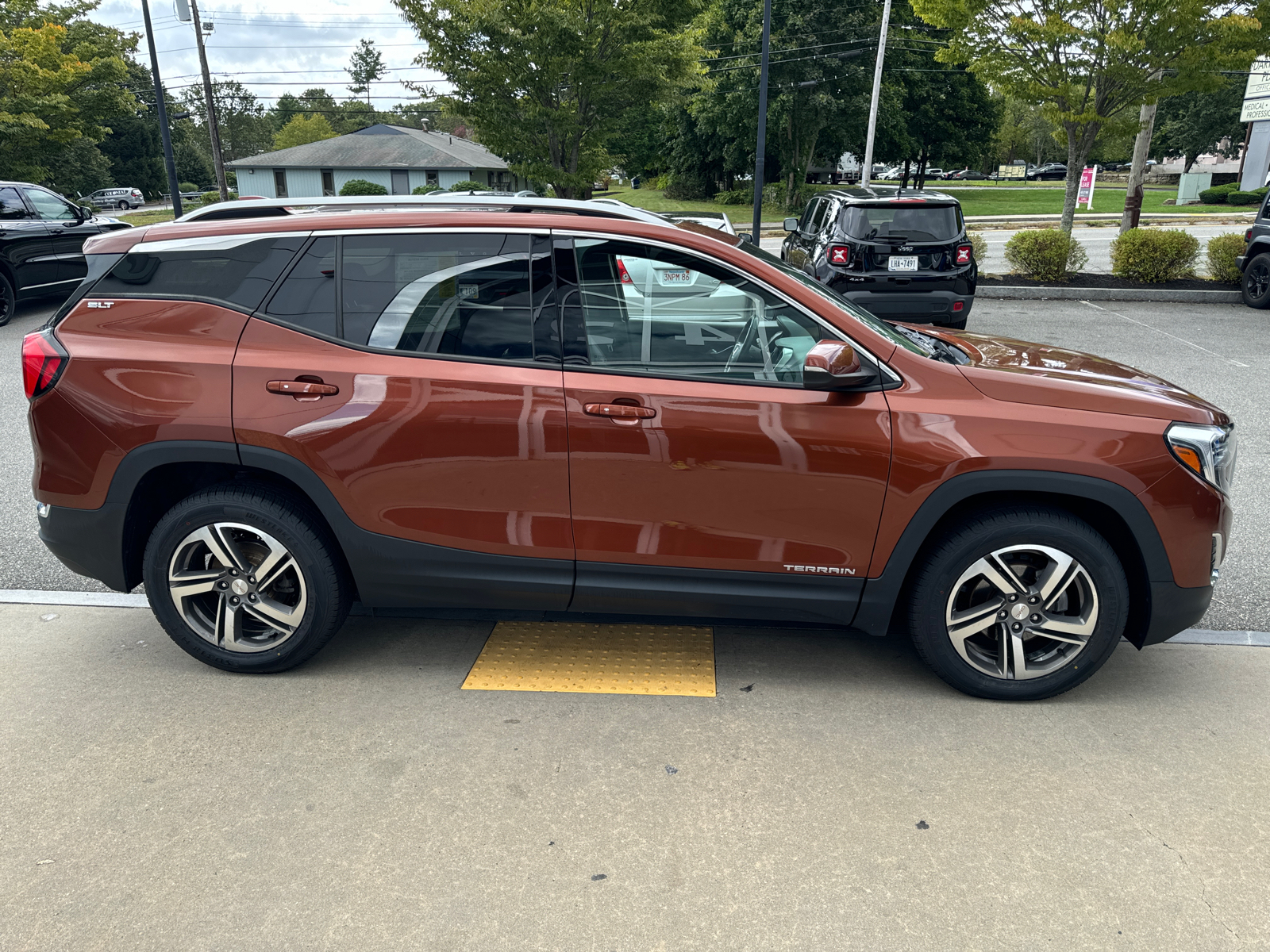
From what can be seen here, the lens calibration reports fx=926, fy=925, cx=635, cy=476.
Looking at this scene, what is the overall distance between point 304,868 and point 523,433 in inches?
59.7

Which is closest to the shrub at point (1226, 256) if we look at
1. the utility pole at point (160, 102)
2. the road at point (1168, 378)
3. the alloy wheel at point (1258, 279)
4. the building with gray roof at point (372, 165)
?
the alloy wheel at point (1258, 279)

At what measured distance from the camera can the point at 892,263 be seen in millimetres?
10367

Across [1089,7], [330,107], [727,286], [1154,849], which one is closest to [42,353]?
[727,286]

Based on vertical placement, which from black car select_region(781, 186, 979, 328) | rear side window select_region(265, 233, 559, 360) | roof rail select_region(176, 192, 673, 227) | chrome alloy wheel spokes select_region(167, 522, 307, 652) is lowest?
chrome alloy wheel spokes select_region(167, 522, 307, 652)

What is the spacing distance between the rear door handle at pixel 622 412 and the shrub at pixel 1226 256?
48.2 feet

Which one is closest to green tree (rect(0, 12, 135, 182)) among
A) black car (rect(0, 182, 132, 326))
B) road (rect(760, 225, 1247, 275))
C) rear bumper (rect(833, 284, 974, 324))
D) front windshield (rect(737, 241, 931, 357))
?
black car (rect(0, 182, 132, 326))

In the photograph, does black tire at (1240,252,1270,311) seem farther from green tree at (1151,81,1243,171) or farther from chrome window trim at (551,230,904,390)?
green tree at (1151,81,1243,171)

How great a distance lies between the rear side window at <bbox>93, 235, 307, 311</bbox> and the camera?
3.45 m

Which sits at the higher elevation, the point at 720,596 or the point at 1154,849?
the point at 720,596

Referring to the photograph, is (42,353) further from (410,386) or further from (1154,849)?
(1154,849)

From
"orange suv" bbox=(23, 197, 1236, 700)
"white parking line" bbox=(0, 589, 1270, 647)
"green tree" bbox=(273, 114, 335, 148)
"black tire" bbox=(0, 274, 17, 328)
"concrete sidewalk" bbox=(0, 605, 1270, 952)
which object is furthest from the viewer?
"green tree" bbox=(273, 114, 335, 148)

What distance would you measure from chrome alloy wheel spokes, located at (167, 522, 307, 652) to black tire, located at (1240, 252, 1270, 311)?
14599 millimetres

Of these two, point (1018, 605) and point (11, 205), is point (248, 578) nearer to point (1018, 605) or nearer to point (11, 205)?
point (1018, 605)

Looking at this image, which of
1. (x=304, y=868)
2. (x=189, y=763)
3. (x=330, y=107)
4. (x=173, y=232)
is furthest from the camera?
(x=330, y=107)
